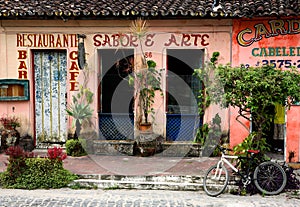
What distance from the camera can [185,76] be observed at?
11.5 m

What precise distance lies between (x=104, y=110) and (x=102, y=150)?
124 cm

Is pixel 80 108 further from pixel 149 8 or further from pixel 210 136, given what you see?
pixel 210 136

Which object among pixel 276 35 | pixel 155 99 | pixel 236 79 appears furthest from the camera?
pixel 155 99

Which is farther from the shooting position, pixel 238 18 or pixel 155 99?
pixel 155 99

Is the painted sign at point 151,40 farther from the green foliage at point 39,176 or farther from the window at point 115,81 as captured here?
the green foliage at point 39,176

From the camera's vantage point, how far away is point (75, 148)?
36.2ft

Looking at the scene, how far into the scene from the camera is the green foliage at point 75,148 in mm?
11023

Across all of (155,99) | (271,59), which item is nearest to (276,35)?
(271,59)

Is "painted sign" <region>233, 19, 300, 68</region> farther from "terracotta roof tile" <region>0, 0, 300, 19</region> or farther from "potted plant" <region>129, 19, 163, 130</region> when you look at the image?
"potted plant" <region>129, 19, 163, 130</region>

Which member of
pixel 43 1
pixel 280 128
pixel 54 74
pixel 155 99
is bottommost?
pixel 280 128

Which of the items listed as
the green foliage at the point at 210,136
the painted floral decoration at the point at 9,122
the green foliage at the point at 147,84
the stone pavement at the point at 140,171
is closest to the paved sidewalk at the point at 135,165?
the stone pavement at the point at 140,171

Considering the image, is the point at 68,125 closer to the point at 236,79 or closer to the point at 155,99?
the point at 155,99

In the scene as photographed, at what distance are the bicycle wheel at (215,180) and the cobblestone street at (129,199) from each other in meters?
0.15

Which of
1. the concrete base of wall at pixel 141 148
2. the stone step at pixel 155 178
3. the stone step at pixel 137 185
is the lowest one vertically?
the stone step at pixel 137 185
